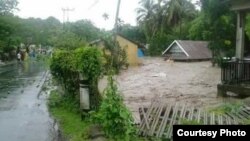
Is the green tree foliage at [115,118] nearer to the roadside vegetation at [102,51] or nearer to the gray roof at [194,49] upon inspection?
the roadside vegetation at [102,51]

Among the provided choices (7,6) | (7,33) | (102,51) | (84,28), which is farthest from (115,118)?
(84,28)

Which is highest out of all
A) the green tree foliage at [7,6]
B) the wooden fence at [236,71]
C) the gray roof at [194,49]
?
the green tree foliage at [7,6]

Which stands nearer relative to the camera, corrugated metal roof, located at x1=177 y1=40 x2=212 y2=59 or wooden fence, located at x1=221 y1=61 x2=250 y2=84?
wooden fence, located at x1=221 y1=61 x2=250 y2=84

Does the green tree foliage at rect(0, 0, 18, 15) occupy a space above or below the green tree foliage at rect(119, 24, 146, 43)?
above

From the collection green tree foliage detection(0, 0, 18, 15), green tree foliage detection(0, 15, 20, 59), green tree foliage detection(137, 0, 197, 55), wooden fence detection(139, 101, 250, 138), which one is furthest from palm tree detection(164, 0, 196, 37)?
wooden fence detection(139, 101, 250, 138)

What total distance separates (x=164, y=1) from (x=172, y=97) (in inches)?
2170

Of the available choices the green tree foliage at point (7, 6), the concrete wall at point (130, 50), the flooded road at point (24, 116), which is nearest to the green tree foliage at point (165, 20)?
the concrete wall at point (130, 50)

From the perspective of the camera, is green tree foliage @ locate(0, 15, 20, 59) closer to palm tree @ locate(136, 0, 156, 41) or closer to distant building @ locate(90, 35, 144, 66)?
Result: distant building @ locate(90, 35, 144, 66)

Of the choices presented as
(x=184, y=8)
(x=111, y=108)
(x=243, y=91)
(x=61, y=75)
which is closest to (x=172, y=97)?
(x=243, y=91)

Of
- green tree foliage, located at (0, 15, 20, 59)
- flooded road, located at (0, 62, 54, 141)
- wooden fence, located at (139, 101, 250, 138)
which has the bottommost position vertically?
flooded road, located at (0, 62, 54, 141)

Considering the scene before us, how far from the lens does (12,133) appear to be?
1071 centimetres

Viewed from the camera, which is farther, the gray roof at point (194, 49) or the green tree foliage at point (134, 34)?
the green tree foliage at point (134, 34)

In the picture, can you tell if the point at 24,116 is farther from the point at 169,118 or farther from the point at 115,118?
the point at 169,118

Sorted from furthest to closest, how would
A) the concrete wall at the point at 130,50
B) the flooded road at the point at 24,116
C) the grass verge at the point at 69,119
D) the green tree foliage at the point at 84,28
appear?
the green tree foliage at the point at 84,28 → the concrete wall at the point at 130,50 → the flooded road at the point at 24,116 → the grass verge at the point at 69,119
